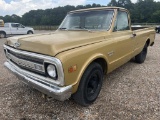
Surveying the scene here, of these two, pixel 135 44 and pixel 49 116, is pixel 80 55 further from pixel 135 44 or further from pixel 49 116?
pixel 135 44

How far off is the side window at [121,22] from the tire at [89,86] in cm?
133

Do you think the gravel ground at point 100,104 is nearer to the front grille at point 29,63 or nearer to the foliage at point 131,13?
the front grille at point 29,63

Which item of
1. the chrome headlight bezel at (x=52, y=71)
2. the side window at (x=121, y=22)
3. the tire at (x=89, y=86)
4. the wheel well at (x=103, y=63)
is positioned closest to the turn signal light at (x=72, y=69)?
the chrome headlight bezel at (x=52, y=71)

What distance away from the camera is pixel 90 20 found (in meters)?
4.13

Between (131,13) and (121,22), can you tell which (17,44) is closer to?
(121,22)

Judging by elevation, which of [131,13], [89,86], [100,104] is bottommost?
[100,104]

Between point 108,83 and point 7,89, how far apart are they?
2565 mm

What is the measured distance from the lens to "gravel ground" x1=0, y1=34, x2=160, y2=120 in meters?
3.09

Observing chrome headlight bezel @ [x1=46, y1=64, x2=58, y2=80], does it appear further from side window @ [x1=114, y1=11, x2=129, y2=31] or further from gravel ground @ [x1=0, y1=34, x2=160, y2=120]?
side window @ [x1=114, y1=11, x2=129, y2=31]

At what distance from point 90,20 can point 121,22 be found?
0.93 meters

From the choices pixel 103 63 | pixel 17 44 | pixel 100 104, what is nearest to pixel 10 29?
pixel 17 44

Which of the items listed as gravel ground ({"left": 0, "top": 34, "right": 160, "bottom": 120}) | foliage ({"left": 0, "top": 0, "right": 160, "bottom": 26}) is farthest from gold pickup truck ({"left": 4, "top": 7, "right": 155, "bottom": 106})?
foliage ({"left": 0, "top": 0, "right": 160, "bottom": 26})

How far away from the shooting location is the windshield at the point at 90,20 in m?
3.97

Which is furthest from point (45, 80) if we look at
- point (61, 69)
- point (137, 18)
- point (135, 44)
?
point (137, 18)
